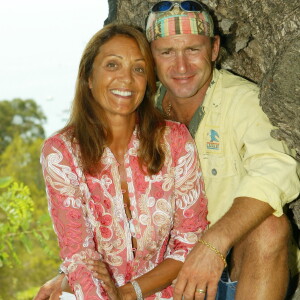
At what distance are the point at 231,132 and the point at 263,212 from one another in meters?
0.63

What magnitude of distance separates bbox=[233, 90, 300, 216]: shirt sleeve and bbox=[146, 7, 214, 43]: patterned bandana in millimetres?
544

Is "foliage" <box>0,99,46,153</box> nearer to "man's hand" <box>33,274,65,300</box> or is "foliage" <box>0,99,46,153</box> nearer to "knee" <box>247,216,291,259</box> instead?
"man's hand" <box>33,274,65,300</box>

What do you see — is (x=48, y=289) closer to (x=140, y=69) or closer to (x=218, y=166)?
(x=218, y=166)

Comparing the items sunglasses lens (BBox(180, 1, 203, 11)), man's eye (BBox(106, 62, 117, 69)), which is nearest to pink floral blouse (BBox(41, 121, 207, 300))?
man's eye (BBox(106, 62, 117, 69))

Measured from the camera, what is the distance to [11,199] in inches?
186

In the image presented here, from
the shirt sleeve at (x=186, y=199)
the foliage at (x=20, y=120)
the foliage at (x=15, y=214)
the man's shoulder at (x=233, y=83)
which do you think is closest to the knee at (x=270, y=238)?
the shirt sleeve at (x=186, y=199)

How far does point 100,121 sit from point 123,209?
56 centimetres

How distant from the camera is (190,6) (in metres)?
3.26

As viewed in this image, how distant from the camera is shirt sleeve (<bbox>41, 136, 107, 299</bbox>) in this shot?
8.95ft

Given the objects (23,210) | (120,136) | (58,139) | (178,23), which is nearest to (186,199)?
(120,136)

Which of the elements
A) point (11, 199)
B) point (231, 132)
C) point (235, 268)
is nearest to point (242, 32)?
point (231, 132)

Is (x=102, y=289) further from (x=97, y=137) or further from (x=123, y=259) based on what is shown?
(x=97, y=137)

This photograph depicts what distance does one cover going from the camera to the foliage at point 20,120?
1705cm

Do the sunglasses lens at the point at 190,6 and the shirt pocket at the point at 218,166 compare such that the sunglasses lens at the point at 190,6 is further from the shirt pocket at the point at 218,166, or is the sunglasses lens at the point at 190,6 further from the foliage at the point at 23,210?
the foliage at the point at 23,210
